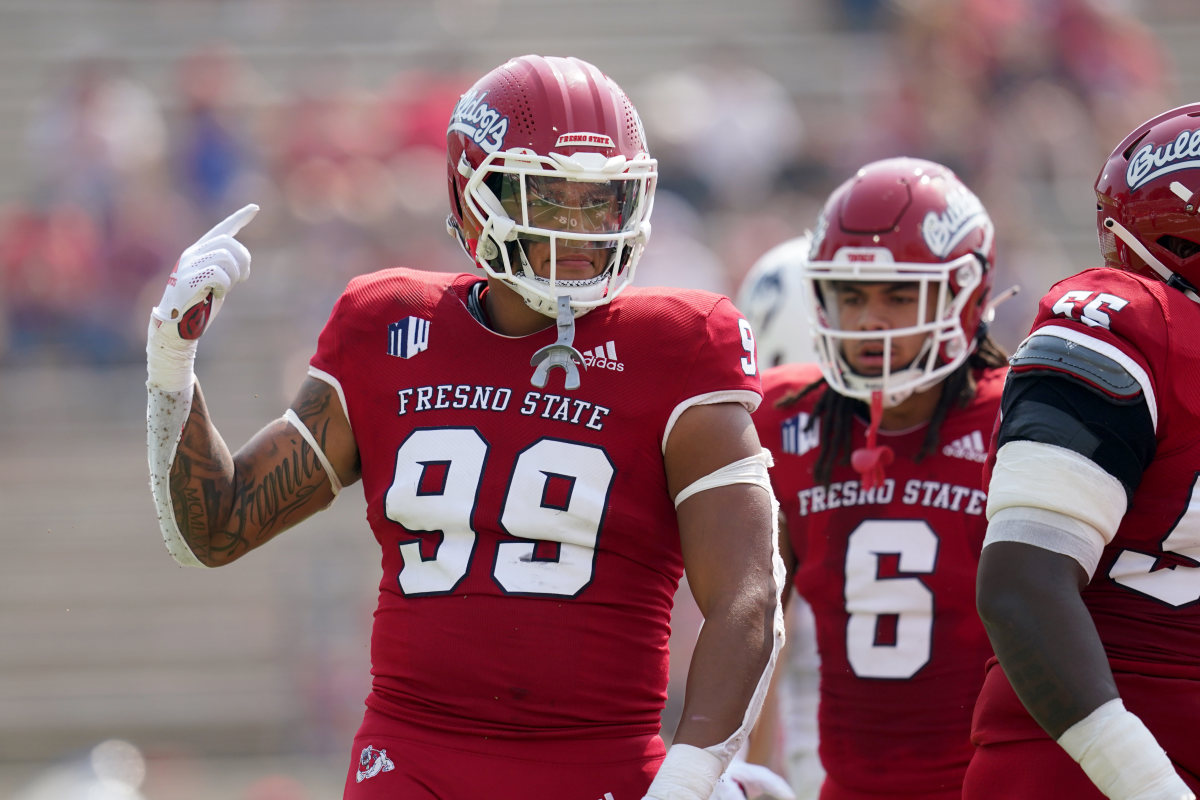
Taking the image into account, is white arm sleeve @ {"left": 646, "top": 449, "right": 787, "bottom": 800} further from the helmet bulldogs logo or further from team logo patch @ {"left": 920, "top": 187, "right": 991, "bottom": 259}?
team logo patch @ {"left": 920, "top": 187, "right": 991, "bottom": 259}

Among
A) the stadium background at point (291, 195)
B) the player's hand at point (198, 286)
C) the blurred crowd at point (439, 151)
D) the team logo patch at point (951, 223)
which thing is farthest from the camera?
the blurred crowd at point (439, 151)

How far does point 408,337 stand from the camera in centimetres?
300

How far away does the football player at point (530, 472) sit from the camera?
2.78 meters

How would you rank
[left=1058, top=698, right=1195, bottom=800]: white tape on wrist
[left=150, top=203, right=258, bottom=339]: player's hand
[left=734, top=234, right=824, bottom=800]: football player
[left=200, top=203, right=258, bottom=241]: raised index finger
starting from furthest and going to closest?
[left=734, top=234, right=824, bottom=800]: football player
[left=200, top=203, right=258, bottom=241]: raised index finger
[left=150, top=203, right=258, bottom=339]: player's hand
[left=1058, top=698, right=1195, bottom=800]: white tape on wrist

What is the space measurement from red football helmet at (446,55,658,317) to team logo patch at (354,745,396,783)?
82 cm

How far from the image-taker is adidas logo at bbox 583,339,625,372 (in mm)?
2891

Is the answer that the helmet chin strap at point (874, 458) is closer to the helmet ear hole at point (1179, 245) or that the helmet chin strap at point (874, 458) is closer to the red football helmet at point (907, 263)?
the red football helmet at point (907, 263)

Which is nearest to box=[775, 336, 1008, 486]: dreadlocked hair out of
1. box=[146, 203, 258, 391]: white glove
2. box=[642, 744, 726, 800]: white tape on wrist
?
box=[642, 744, 726, 800]: white tape on wrist

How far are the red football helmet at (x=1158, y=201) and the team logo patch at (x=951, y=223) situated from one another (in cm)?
101

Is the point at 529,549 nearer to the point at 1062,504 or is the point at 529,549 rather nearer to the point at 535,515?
the point at 535,515

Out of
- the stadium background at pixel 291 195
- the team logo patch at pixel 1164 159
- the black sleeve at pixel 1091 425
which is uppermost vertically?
the team logo patch at pixel 1164 159

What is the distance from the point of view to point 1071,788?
2.54 m

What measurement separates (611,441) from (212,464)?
0.73 meters

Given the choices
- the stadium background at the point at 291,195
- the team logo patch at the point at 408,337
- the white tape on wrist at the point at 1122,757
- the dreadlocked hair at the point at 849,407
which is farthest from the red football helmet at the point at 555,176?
the stadium background at the point at 291,195
